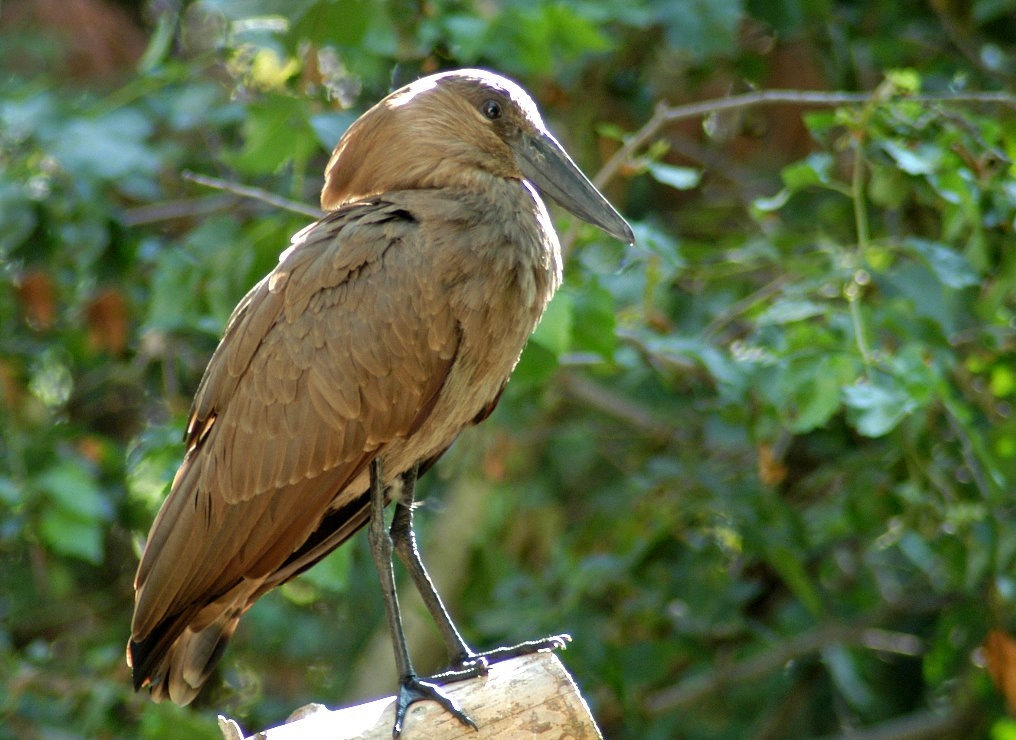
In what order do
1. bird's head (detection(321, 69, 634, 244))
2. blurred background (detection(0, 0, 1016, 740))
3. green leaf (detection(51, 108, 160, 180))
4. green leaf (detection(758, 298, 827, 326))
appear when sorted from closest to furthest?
bird's head (detection(321, 69, 634, 244)) → green leaf (detection(758, 298, 827, 326)) → blurred background (detection(0, 0, 1016, 740)) → green leaf (detection(51, 108, 160, 180))

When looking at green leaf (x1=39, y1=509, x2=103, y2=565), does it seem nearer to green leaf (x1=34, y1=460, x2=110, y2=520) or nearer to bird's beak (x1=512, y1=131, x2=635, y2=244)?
green leaf (x1=34, y1=460, x2=110, y2=520)

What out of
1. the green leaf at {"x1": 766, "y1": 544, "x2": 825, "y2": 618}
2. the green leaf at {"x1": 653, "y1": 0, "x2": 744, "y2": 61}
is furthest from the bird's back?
the green leaf at {"x1": 766, "y1": 544, "x2": 825, "y2": 618}

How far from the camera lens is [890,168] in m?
3.85

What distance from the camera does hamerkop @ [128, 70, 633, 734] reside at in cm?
337

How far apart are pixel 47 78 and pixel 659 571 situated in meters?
2.93

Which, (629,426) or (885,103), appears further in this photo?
(629,426)

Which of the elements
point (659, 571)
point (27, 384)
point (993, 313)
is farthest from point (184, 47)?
point (993, 313)

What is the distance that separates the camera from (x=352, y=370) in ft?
11.2

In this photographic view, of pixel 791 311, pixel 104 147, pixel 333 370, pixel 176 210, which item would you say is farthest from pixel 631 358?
pixel 176 210

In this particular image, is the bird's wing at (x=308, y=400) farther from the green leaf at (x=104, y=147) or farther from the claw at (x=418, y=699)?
the green leaf at (x=104, y=147)

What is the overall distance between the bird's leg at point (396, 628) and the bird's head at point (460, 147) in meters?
0.75

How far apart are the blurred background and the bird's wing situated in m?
0.38

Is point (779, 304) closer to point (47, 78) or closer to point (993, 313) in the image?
point (993, 313)

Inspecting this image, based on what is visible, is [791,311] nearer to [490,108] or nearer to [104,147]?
[490,108]
